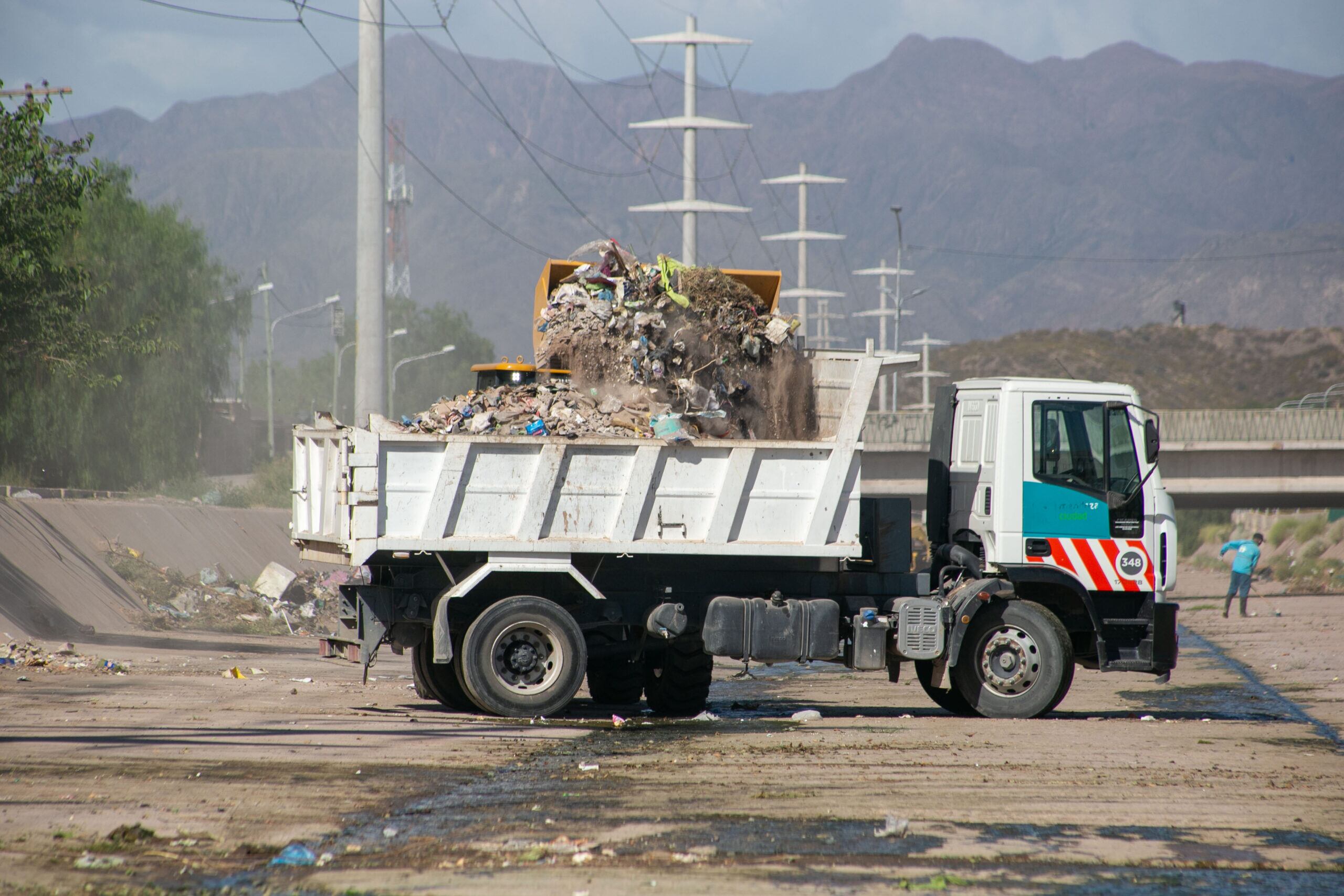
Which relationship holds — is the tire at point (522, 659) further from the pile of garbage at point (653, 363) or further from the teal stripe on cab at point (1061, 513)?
the teal stripe on cab at point (1061, 513)

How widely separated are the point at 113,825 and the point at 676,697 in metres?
5.80

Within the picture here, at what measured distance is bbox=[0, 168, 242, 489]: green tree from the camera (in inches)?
1266

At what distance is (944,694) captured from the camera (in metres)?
10.9

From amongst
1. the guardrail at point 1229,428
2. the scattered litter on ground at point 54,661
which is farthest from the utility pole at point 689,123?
the scattered litter on ground at point 54,661

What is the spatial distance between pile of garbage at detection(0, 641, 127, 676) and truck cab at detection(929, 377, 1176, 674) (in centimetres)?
828

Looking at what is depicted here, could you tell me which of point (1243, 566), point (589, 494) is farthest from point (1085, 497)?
point (1243, 566)

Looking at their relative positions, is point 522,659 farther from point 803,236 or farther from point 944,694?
point 803,236

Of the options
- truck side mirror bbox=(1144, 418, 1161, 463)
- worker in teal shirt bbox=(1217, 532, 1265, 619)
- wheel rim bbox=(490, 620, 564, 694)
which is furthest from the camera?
worker in teal shirt bbox=(1217, 532, 1265, 619)

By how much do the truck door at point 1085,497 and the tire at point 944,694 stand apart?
49.8 inches

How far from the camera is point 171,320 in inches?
1526

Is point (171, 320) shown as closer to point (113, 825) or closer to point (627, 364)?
point (627, 364)

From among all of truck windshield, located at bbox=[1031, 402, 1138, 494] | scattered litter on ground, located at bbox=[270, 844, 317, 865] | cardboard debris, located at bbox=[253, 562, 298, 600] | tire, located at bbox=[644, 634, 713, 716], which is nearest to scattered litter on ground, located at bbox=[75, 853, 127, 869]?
scattered litter on ground, located at bbox=[270, 844, 317, 865]

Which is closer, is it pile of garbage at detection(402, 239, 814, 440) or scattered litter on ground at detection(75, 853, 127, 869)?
scattered litter on ground at detection(75, 853, 127, 869)

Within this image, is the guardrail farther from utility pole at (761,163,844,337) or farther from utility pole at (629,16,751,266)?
utility pole at (761,163,844,337)
